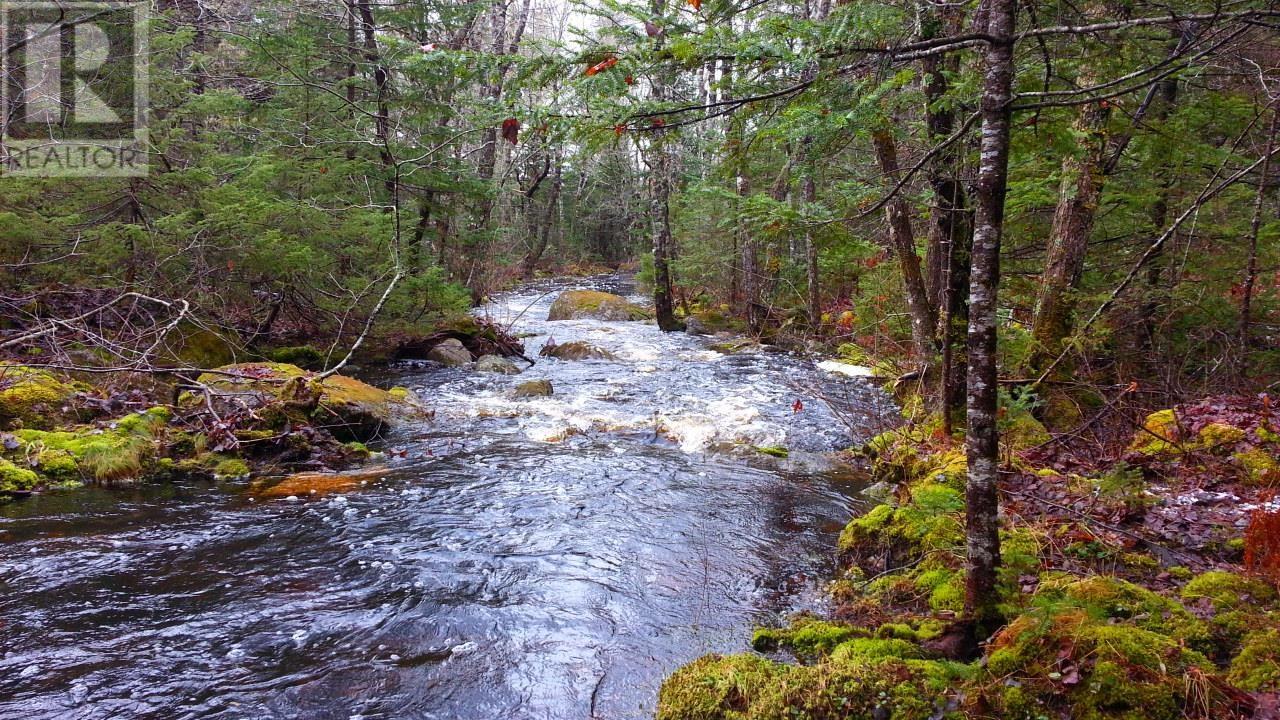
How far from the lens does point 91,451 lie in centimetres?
714

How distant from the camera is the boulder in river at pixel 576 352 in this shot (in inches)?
615

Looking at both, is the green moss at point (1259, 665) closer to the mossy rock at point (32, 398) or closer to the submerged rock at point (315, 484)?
the submerged rock at point (315, 484)

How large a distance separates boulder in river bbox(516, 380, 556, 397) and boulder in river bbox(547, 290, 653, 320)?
400 inches

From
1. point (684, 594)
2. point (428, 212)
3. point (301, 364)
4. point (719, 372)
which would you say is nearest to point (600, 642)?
point (684, 594)

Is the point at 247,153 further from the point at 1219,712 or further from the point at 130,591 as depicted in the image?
the point at 1219,712

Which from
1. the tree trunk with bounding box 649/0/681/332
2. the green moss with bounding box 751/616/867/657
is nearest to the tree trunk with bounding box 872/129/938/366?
the green moss with bounding box 751/616/867/657

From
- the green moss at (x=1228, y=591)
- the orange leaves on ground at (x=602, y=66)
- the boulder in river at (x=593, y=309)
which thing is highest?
the orange leaves on ground at (x=602, y=66)

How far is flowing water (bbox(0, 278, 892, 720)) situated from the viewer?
12.3ft

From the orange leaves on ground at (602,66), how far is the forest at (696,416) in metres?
0.03

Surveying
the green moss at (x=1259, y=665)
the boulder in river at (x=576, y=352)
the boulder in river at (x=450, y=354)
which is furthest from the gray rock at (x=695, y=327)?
the green moss at (x=1259, y=665)

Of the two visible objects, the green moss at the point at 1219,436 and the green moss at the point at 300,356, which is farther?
the green moss at the point at 300,356

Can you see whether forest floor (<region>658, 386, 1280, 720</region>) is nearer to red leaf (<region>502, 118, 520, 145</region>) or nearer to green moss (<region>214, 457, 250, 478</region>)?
red leaf (<region>502, 118, 520, 145</region>)

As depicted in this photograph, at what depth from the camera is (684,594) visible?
4930 mm

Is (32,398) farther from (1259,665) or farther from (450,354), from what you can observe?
(1259,665)
